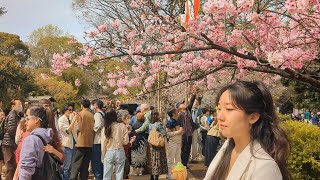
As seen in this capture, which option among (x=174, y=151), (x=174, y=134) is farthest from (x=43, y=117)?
(x=174, y=151)

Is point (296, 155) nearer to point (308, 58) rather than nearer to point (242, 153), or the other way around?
point (308, 58)

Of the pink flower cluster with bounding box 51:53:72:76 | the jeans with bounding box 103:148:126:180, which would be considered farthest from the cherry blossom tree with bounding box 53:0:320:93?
the jeans with bounding box 103:148:126:180

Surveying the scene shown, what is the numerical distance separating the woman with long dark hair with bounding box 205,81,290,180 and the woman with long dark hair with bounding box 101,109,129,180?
4.94 m

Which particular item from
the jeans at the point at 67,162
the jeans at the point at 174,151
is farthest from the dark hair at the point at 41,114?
the jeans at the point at 174,151

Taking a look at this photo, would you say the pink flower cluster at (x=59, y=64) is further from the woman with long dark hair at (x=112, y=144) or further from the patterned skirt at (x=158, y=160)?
the patterned skirt at (x=158, y=160)

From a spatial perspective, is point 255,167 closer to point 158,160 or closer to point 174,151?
point 158,160

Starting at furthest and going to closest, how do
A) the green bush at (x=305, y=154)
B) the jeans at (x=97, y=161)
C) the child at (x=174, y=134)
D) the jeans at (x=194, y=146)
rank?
1. the jeans at (x=194, y=146)
2. the child at (x=174, y=134)
3. the jeans at (x=97, y=161)
4. the green bush at (x=305, y=154)

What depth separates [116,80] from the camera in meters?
11.8

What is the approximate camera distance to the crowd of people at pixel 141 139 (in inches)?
77.4

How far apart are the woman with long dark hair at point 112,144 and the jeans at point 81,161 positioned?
2.88 ft

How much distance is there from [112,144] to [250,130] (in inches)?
202

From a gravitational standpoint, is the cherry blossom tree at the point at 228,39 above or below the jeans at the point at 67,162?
above

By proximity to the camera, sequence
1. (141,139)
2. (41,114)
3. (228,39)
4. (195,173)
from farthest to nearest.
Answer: (195,173) < (141,139) < (228,39) < (41,114)

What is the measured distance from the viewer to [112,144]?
271 inches
